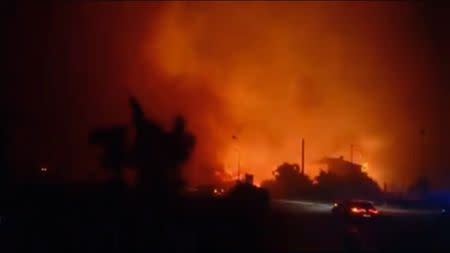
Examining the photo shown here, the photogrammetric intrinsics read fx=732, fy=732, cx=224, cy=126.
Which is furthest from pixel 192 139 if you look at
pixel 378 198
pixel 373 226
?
pixel 378 198

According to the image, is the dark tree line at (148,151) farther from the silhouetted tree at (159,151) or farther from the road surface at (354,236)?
the road surface at (354,236)

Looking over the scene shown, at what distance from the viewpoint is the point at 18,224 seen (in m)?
28.6

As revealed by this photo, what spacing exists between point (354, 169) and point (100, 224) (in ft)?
220

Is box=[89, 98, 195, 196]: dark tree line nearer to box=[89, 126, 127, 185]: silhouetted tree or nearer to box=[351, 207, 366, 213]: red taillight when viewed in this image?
box=[89, 126, 127, 185]: silhouetted tree

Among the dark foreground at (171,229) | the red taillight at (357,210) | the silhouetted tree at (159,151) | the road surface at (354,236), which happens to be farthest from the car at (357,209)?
the silhouetted tree at (159,151)

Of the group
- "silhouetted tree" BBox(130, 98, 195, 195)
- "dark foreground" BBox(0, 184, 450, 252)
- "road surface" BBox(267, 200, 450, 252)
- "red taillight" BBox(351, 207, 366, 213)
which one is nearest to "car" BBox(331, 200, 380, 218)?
"red taillight" BBox(351, 207, 366, 213)

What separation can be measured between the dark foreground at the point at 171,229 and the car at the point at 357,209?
91 centimetres

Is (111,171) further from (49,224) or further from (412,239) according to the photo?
(412,239)

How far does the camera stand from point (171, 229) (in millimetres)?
26656

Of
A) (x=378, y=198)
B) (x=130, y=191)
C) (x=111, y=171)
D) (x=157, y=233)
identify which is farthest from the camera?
(x=378, y=198)

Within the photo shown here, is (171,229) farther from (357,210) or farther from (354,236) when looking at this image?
(357,210)

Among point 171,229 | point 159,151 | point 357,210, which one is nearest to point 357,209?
point 357,210

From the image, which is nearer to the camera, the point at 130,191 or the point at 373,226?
the point at 373,226

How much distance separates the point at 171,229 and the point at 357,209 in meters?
18.2
